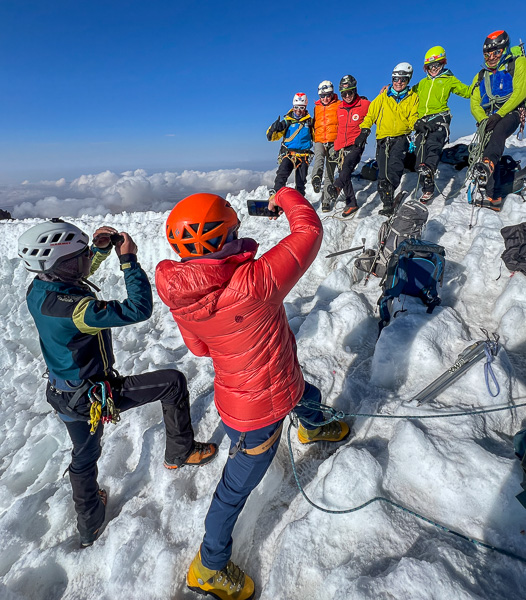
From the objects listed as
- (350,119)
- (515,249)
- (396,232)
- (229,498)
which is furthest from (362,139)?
(229,498)

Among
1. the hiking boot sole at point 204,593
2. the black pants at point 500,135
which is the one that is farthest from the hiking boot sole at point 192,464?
the black pants at point 500,135

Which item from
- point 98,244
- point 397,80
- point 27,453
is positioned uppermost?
point 397,80

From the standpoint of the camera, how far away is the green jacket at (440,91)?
6668mm

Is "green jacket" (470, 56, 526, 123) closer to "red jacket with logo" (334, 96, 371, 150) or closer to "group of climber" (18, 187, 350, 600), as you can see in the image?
"red jacket with logo" (334, 96, 371, 150)

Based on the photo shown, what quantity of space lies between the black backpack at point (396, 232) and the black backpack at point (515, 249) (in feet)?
4.02

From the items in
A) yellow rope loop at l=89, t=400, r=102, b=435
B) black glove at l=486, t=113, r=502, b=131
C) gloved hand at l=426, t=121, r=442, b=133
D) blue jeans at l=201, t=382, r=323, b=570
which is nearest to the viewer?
blue jeans at l=201, t=382, r=323, b=570

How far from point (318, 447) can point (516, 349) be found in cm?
263

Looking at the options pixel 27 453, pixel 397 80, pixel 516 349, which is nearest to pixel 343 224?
pixel 397 80

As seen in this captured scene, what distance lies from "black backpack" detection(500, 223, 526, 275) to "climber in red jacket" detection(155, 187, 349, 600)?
3926 mm

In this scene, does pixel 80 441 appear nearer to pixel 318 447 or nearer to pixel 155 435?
pixel 155 435

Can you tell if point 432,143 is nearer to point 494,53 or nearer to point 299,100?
point 494,53

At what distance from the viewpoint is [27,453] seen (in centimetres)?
450

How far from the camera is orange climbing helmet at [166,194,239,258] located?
1979 mm

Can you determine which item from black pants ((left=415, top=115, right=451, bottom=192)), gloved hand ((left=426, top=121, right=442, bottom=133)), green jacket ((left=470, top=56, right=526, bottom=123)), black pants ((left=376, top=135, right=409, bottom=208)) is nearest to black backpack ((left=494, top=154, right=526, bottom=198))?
green jacket ((left=470, top=56, right=526, bottom=123))
